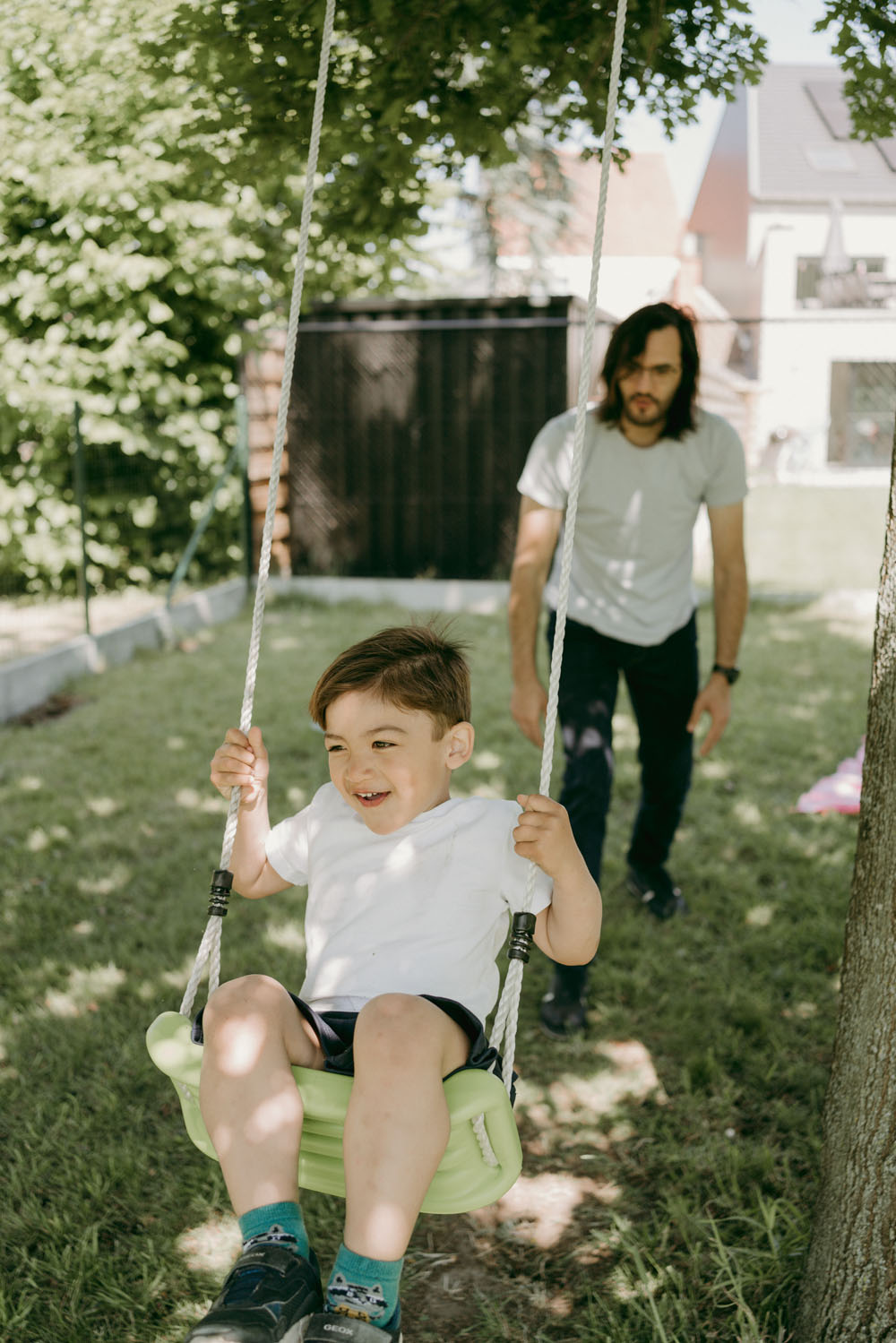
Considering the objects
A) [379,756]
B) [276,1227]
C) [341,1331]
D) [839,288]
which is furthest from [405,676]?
[839,288]

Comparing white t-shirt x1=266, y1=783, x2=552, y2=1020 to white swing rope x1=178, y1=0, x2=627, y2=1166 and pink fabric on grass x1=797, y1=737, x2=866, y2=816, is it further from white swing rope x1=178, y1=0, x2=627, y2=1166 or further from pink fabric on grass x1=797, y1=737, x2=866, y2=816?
pink fabric on grass x1=797, y1=737, x2=866, y2=816

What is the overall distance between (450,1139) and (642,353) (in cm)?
193

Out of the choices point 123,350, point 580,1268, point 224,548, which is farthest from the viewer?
point 224,548

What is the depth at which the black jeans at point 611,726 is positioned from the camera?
2.95 metres

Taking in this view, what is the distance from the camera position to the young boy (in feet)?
5.21

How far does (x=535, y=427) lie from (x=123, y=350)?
3110 mm

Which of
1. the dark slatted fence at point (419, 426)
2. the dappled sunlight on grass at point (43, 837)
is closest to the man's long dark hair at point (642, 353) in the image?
the dappled sunlight on grass at point (43, 837)

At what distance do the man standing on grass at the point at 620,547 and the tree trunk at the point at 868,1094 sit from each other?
1.07 meters

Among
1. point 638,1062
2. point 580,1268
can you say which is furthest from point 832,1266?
point 638,1062

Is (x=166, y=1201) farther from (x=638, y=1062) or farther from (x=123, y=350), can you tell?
(x=123, y=350)

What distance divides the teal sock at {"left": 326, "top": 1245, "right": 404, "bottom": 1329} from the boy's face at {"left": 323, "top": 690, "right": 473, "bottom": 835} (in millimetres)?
668

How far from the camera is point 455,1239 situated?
7.57ft

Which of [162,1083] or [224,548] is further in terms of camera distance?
[224,548]

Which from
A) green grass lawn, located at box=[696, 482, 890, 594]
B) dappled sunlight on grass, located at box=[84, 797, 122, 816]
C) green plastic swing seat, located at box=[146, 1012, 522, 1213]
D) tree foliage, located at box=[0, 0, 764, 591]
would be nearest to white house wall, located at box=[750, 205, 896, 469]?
green grass lawn, located at box=[696, 482, 890, 594]
